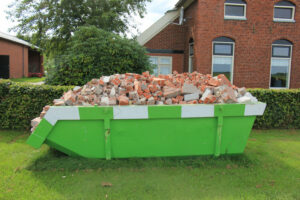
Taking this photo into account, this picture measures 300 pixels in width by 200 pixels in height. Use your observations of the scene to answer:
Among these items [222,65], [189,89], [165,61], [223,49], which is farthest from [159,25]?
[189,89]

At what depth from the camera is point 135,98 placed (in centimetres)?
349

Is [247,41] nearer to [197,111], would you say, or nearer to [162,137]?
[197,111]

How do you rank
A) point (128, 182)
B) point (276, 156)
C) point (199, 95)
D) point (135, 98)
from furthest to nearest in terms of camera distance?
point (276, 156), point (199, 95), point (135, 98), point (128, 182)

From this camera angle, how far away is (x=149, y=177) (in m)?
3.31

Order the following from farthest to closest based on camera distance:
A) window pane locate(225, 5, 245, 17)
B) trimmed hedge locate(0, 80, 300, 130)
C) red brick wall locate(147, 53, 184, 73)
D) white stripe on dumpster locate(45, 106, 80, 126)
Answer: red brick wall locate(147, 53, 184, 73) → window pane locate(225, 5, 245, 17) → trimmed hedge locate(0, 80, 300, 130) → white stripe on dumpster locate(45, 106, 80, 126)

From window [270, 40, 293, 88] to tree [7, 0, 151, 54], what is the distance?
8.59m

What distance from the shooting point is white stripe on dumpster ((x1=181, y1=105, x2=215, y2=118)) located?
3.39 meters

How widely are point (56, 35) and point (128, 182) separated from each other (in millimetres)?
13055

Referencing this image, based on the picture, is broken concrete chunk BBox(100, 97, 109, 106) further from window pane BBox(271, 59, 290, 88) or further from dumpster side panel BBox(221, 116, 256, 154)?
window pane BBox(271, 59, 290, 88)

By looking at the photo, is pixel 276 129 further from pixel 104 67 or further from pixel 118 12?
pixel 118 12

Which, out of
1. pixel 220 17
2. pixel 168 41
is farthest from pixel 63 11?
pixel 220 17

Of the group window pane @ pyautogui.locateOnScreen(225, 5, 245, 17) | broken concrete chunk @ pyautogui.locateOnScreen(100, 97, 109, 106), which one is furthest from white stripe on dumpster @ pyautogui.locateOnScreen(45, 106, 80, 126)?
window pane @ pyautogui.locateOnScreen(225, 5, 245, 17)

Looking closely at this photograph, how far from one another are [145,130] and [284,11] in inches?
477

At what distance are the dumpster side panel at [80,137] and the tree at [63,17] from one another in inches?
420
